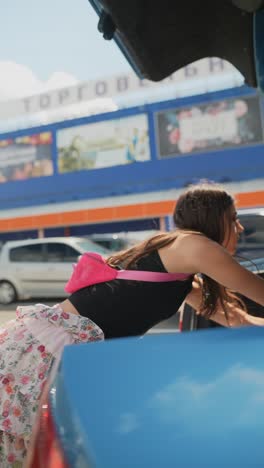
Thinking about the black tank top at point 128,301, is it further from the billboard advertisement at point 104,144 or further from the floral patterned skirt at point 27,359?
the billboard advertisement at point 104,144

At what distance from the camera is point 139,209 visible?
20.1m

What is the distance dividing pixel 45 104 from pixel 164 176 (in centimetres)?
1241

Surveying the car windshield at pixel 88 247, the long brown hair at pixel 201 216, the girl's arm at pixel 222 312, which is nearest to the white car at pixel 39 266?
the car windshield at pixel 88 247

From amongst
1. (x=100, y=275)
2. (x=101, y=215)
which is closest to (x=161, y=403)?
(x=100, y=275)

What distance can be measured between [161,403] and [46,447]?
21 centimetres

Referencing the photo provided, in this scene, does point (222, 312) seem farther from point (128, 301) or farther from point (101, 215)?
point (101, 215)

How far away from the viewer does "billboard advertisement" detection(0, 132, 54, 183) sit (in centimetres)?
2302

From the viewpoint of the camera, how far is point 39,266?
11.8 m

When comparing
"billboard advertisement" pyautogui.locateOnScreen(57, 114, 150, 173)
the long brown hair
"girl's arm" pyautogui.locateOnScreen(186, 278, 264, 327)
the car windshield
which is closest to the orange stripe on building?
"billboard advertisement" pyautogui.locateOnScreen(57, 114, 150, 173)

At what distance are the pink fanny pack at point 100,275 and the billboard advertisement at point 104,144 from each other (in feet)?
61.8

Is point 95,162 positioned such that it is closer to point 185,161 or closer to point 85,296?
point 185,161

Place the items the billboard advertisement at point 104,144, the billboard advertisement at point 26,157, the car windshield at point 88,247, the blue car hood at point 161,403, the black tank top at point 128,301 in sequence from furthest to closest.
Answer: the billboard advertisement at point 26,157
the billboard advertisement at point 104,144
the car windshield at point 88,247
the black tank top at point 128,301
the blue car hood at point 161,403

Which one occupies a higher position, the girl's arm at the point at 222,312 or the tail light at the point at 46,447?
the tail light at the point at 46,447

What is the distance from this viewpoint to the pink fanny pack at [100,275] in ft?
5.79
